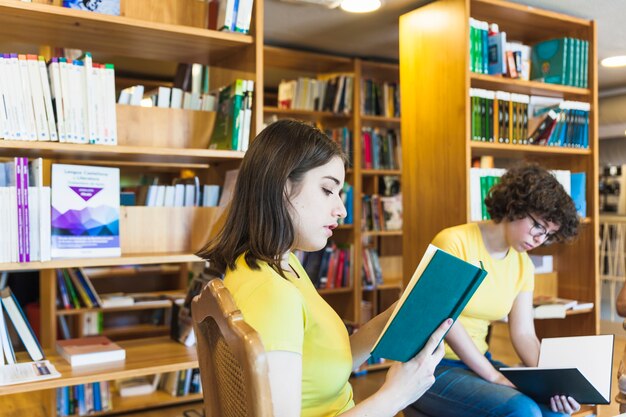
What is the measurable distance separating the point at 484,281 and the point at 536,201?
33cm

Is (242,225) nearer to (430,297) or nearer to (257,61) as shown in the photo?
(430,297)

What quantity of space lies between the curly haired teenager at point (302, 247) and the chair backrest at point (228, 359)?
84 mm

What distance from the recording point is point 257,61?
2324mm

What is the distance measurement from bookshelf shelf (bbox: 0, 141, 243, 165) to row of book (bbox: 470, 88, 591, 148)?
1.22m

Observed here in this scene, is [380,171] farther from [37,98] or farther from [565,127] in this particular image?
[37,98]

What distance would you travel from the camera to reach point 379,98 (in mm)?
4195

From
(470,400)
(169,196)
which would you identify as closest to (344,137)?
(169,196)

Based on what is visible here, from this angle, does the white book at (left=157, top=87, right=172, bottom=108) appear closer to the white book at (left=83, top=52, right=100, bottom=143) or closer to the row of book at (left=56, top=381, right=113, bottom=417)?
the white book at (left=83, top=52, right=100, bottom=143)

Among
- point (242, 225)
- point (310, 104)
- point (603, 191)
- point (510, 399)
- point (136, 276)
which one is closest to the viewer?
point (242, 225)

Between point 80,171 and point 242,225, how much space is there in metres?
1.09

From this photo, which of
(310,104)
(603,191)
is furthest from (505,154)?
(603,191)

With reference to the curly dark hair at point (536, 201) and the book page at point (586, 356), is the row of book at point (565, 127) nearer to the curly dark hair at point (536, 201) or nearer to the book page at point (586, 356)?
the curly dark hair at point (536, 201)

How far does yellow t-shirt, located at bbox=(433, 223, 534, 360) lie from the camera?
6.92 ft

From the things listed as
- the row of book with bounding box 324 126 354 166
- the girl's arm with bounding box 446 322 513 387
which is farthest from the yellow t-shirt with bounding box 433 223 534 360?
the row of book with bounding box 324 126 354 166
